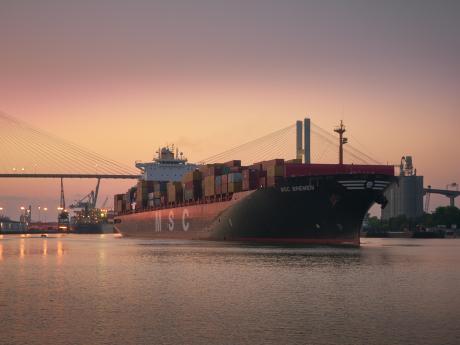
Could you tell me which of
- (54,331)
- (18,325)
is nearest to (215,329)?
(54,331)

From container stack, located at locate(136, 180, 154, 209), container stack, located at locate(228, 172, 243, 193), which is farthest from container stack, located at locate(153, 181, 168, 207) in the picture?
container stack, located at locate(228, 172, 243, 193)

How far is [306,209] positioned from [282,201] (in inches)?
95.2

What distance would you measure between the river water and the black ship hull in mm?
22416

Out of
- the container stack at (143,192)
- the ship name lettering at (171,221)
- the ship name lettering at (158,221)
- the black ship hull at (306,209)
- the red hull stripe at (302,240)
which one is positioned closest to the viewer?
the black ship hull at (306,209)

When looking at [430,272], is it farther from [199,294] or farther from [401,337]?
[401,337]

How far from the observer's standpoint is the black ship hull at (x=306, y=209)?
192 feet

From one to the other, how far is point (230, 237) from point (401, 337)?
54302 millimetres

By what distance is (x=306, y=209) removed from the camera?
196 ft

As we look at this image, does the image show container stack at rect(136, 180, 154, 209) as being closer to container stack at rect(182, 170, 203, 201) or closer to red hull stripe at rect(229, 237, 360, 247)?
container stack at rect(182, 170, 203, 201)

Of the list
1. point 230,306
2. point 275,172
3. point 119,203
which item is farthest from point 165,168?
point 230,306

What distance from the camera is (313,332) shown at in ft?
56.0

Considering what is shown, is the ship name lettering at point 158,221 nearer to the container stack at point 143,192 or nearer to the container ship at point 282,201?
the container stack at point 143,192

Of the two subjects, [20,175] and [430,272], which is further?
[20,175]

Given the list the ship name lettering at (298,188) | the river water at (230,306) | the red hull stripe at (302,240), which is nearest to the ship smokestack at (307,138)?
the red hull stripe at (302,240)
